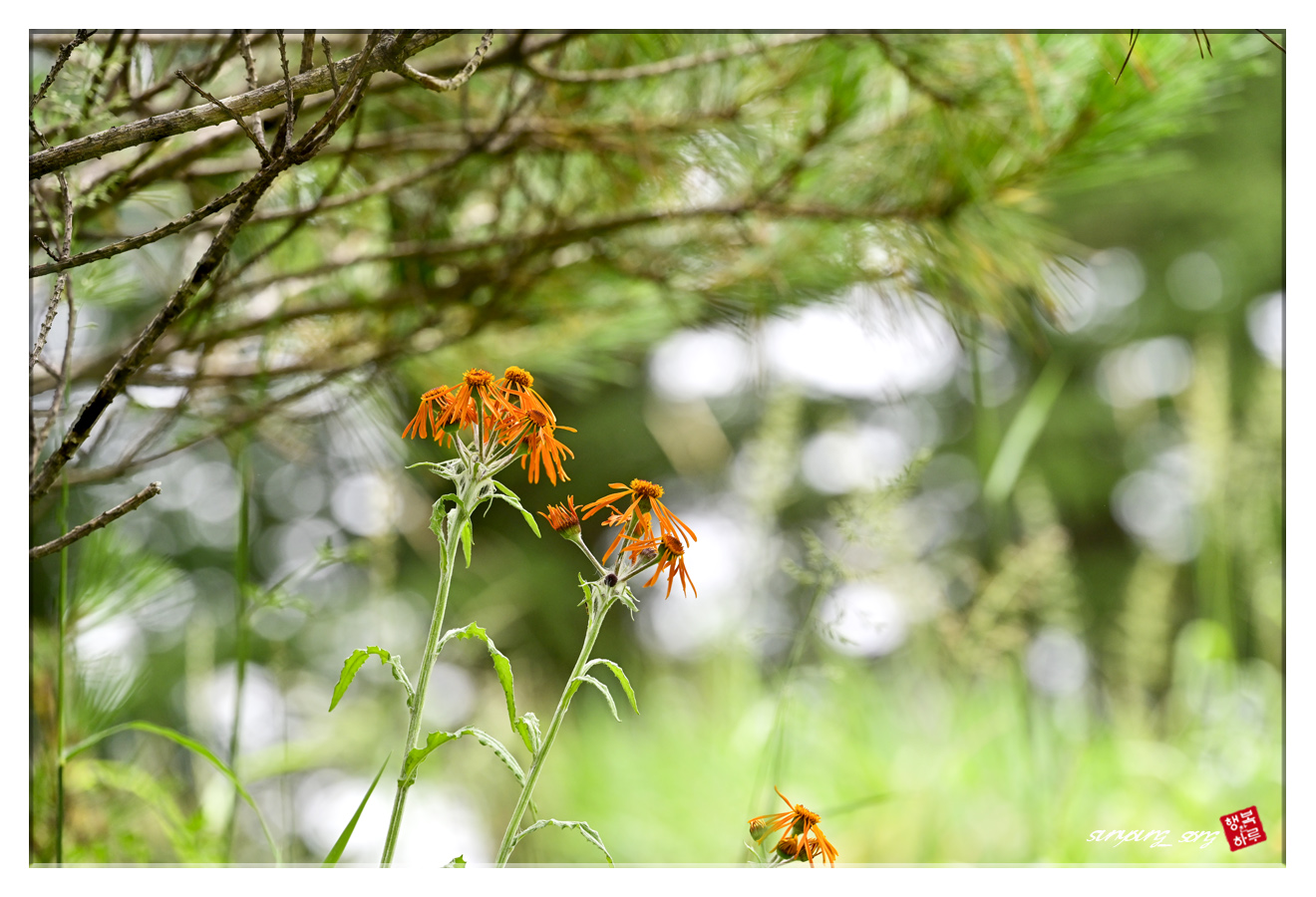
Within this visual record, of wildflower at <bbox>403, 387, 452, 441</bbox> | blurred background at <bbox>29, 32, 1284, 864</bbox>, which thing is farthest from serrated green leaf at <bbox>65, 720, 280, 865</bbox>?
wildflower at <bbox>403, 387, 452, 441</bbox>

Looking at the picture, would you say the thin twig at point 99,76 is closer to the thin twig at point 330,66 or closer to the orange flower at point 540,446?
the thin twig at point 330,66

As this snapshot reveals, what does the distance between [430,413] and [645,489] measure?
0.09 metres

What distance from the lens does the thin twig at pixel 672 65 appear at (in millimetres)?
414

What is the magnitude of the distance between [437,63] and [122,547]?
1.15ft

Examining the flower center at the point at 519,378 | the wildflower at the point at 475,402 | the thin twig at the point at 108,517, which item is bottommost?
the thin twig at the point at 108,517

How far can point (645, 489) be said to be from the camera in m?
0.28

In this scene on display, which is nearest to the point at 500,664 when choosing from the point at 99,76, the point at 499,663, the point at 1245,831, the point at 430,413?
the point at 499,663

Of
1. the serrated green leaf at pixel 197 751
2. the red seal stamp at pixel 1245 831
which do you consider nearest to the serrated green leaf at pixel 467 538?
the serrated green leaf at pixel 197 751

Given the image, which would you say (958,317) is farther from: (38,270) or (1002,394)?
(1002,394)

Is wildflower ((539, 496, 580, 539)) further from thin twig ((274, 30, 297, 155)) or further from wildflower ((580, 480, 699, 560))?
thin twig ((274, 30, 297, 155))

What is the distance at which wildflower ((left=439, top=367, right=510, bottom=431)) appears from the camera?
0.26 metres

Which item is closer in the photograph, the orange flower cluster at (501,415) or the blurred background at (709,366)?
the orange flower cluster at (501,415)

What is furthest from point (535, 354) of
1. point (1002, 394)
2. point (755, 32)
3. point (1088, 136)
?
point (1002, 394)

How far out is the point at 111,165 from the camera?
37 cm
